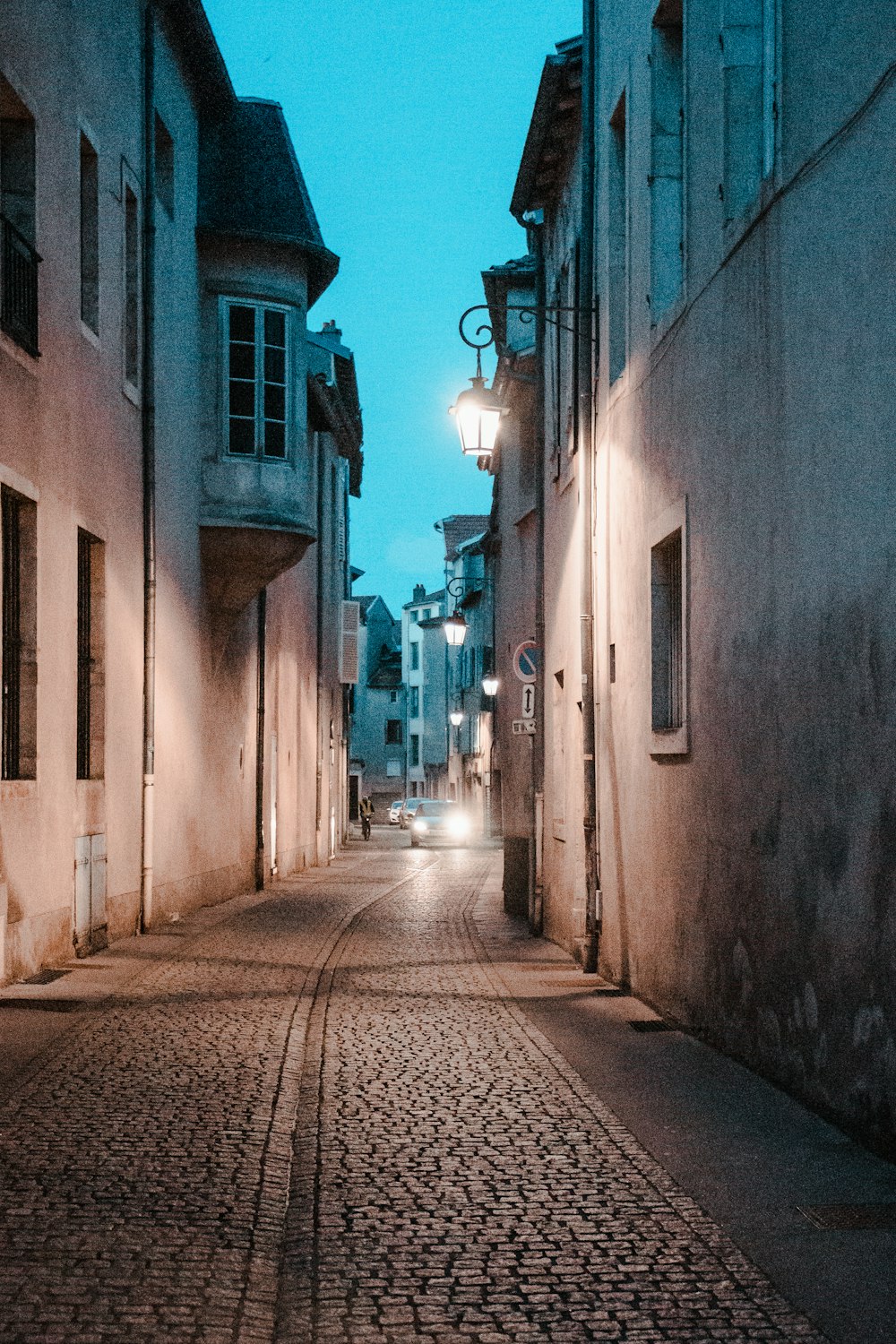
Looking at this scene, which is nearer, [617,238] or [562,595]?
[617,238]

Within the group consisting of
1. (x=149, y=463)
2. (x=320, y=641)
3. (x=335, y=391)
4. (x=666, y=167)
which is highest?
→ (x=335, y=391)

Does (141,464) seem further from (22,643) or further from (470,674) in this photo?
(470,674)

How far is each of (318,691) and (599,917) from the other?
2073cm

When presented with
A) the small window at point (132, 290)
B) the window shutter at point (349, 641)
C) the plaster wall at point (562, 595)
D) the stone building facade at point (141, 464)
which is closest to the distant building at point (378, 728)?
the window shutter at point (349, 641)

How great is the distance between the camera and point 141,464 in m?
16.1

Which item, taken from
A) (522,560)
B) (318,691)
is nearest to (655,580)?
(522,560)

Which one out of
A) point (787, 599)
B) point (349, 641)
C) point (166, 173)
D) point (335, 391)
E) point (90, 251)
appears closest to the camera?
point (787, 599)

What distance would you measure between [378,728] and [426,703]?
16.1 feet

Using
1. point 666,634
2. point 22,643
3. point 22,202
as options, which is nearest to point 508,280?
point 22,202

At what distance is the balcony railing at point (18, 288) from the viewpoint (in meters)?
11.4

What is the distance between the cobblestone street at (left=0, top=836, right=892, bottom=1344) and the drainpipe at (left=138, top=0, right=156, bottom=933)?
5219mm

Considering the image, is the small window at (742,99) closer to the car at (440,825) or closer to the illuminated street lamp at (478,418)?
the illuminated street lamp at (478,418)

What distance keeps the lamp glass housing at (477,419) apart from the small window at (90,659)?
134 inches

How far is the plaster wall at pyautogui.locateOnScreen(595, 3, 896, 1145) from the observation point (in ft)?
20.8
